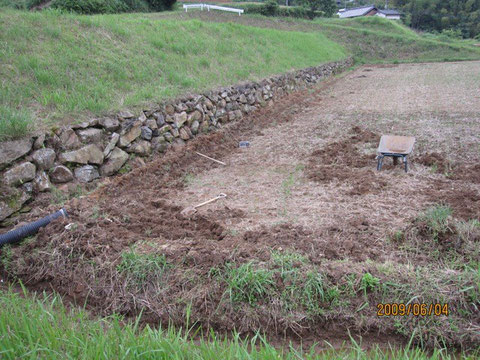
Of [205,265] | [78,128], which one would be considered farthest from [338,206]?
[78,128]

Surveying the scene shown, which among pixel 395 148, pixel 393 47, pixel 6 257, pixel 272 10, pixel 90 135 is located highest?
pixel 272 10

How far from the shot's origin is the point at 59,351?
2.06m

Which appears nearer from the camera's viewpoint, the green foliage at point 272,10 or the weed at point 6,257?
the weed at point 6,257

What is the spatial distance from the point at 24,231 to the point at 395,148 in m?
5.03

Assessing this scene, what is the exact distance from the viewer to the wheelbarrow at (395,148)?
5.55 metres

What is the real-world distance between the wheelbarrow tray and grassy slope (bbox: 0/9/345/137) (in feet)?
12.9

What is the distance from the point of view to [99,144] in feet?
18.1

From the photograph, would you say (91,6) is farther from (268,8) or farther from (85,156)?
(268,8)

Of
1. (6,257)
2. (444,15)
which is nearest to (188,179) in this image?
(6,257)

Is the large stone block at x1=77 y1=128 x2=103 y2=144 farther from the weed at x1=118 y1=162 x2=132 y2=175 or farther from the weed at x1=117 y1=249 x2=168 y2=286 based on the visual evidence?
the weed at x1=117 y1=249 x2=168 y2=286

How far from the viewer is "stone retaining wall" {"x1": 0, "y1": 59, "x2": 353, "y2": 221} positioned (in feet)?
14.5

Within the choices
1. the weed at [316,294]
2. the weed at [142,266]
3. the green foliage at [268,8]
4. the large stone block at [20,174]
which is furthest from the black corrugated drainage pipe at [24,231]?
the green foliage at [268,8]

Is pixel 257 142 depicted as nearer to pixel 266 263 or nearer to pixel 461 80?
pixel 266 263

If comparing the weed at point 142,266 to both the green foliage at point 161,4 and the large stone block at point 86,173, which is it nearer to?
the large stone block at point 86,173
